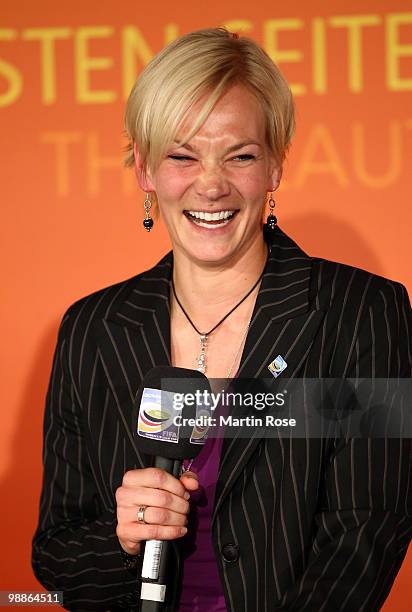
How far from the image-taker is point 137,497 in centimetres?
141

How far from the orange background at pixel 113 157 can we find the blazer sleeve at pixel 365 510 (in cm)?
89


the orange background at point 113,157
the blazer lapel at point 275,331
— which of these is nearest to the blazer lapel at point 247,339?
the blazer lapel at point 275,331

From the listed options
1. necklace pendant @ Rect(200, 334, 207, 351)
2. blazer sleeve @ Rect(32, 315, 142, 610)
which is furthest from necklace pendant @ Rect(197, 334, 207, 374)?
blazer sleeve @ Rect(32, 315, 142, 610)

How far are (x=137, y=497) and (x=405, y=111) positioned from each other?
1.37 m

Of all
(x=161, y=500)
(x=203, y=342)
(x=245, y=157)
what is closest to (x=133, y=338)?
(x=203, y=342)

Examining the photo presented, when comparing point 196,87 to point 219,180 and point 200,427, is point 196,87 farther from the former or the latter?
point 200,427

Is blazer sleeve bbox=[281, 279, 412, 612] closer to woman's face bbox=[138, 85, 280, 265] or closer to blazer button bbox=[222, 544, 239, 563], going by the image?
blazer button bbox=[222, 544, 239, 563]

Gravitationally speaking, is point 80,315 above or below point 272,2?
below

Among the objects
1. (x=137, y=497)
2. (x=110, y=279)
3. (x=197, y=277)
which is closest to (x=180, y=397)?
(x=137, y=497)

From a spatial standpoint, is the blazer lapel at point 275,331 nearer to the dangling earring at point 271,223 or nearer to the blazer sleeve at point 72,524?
the dangling earring at point 271,223

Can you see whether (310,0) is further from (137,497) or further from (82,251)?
(137,497)

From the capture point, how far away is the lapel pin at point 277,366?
1665mm

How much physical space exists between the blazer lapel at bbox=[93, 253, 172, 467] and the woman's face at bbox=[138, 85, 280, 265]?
13 cm

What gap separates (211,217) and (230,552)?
0.52m
